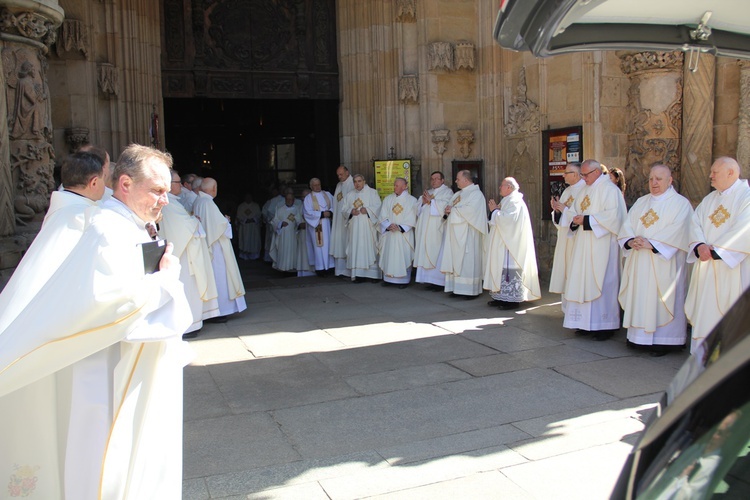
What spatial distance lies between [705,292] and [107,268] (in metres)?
5.54

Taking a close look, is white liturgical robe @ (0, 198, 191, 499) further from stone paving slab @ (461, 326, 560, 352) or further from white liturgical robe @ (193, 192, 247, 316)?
white liturgical robe @ (193, 192, 247, 316)

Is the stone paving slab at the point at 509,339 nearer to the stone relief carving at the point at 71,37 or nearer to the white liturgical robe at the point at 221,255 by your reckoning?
the white liturgical robe at the point at 221,255

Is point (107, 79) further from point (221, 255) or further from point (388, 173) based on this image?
point (388, 173)

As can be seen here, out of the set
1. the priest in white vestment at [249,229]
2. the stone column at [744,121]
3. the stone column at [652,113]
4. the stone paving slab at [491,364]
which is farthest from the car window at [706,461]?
the priest in white vestment at [249,229]

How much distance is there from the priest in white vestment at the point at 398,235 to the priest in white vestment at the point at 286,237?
8.46 ft

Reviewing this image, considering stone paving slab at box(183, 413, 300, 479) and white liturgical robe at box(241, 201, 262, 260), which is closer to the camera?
stone paving slab at box(183, 413, 300, 479)

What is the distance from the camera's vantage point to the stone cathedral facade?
714cm

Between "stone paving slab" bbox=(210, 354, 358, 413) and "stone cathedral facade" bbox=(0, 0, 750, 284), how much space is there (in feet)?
7.86

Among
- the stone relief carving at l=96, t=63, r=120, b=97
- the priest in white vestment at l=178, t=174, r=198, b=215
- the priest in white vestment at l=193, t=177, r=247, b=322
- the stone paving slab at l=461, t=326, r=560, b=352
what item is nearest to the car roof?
the stone paving slab at l=461, t=326, r=560, b=352

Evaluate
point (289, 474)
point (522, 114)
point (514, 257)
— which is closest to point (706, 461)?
point (289, 474)

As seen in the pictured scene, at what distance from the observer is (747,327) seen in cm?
121

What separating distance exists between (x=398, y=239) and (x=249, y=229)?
20.3ft

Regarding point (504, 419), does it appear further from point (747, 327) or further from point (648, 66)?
point (648, 66)

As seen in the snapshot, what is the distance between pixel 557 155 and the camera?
1027 cm
